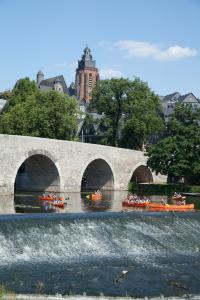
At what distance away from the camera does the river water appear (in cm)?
1592

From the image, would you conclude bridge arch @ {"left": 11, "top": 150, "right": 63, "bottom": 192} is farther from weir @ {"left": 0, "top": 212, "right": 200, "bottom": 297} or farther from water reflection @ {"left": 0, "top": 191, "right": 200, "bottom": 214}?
weir @ {"left": 0, "top": 212, "right": 200, "bottom": 297}

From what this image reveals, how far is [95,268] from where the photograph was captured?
18.1 m

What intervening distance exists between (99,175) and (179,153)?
10.1 meters

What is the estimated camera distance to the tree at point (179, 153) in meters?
47.2

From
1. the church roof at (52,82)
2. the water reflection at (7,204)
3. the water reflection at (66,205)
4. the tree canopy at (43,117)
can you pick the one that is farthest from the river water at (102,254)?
the church roof at (52,82)

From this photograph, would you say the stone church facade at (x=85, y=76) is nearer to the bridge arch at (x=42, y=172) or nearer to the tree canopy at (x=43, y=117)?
the tree canopy at (x=43, y=117)

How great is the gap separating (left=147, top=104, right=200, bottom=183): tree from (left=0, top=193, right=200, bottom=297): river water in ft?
65.2

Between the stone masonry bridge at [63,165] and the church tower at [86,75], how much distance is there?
6665cm

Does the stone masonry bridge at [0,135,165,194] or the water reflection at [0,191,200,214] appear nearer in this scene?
the water reflection at [0,191,200,214]

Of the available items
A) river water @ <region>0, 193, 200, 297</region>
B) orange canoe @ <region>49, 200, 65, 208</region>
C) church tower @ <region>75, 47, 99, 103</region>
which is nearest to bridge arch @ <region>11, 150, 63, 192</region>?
→ orange canoe @ <region>49, 200, 65, 208</region>

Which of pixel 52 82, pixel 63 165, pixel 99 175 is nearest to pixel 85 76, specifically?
pixel 52 82

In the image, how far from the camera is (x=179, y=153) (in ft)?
156

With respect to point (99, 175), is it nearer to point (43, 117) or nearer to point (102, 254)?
point (43, 117)

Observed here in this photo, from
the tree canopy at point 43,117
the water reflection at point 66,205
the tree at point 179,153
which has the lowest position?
the water reflection at point 66,205
